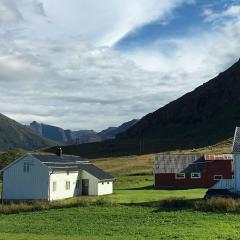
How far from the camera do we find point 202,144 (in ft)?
615

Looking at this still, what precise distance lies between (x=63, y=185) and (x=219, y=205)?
94.3 ft

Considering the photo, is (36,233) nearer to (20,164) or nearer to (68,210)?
(68,210)

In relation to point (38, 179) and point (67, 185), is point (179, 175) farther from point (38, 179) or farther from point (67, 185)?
point (38, 179)

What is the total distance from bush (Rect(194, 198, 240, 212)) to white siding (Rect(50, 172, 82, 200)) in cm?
2536

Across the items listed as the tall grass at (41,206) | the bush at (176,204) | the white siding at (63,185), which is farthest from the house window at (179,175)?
the bush at (176,204)

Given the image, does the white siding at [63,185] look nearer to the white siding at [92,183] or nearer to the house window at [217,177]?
the white siding at [92,183]

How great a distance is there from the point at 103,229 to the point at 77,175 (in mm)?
37429

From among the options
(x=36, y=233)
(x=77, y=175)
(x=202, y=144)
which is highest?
(x=202, y=144)

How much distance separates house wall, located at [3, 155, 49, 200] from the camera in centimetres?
6228

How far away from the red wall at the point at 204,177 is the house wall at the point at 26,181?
69.2 ft

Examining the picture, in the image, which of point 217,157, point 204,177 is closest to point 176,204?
point 204,177

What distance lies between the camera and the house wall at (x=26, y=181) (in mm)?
62281

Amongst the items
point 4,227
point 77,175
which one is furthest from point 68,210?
point 77,175

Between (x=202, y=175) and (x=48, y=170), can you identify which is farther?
(x=202, y=175)
